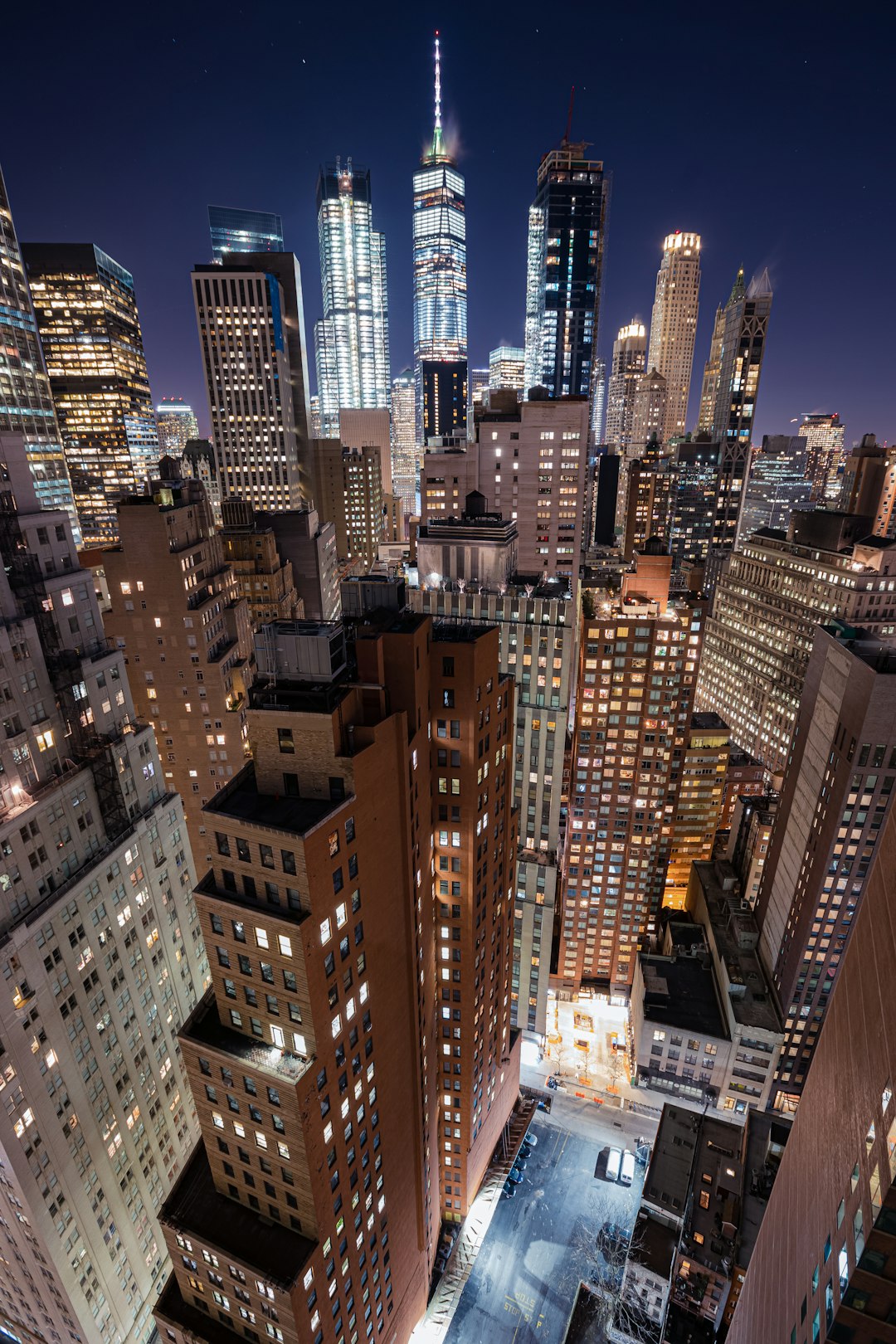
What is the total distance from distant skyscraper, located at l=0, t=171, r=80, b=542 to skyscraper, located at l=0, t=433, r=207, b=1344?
225 feet

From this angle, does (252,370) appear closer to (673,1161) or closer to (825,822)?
(825,822)

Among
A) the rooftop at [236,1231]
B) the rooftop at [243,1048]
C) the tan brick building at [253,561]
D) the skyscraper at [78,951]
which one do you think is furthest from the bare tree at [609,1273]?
the tan brick building at [253,561]

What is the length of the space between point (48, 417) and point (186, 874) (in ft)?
386

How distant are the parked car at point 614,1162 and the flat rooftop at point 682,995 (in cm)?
1805

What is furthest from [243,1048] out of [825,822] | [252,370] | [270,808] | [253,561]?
[252,370]

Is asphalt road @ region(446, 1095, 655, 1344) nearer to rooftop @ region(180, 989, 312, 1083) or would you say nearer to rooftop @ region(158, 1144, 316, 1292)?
rooftop @ region(158, 1144, 316, 1292)

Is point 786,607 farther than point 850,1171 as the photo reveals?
Yes

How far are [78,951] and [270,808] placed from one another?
31590 millimetres

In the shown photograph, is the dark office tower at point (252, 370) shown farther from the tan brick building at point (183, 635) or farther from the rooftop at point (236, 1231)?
the rooftop at point (236, 1231)

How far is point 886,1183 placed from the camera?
67.5ft

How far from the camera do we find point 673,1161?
76.0 m

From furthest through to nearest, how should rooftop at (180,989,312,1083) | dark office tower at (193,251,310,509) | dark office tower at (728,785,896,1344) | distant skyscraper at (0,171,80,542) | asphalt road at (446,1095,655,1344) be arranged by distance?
1. dark office tower at (193,251,310,509)
2. distant skyscraper at (0,171,80,542)
3. asphalt road at (446,1095,655,1344)
4. rooftop at (180,989,312,1083)
5. dark office tower at (728,785,896,1344)

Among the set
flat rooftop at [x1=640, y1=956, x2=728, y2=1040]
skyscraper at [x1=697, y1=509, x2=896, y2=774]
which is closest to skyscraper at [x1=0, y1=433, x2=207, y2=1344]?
flat rooftop at [x1=640, y1=956, x2=728, y2=1040]

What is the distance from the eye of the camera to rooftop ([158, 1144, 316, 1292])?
3825 centimetres
